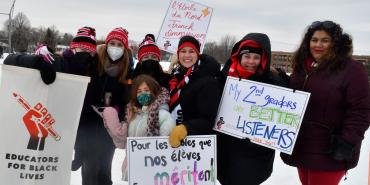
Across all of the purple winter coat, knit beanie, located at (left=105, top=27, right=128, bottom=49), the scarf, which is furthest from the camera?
knit beanie, located at (left=105, top=27, right=128, bottom=49)

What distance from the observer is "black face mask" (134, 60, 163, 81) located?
12.0 ft

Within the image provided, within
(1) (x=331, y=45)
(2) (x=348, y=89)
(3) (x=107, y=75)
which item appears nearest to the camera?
(2) (x=348, y=89)

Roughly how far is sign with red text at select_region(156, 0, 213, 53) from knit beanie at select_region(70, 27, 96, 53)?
281 centimetres

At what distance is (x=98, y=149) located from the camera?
12.2 feet

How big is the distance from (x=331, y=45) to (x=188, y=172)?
1581 millimetres

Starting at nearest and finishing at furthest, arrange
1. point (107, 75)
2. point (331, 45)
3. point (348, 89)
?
point (348, 89)
point (331, 45)
point (107, 75)

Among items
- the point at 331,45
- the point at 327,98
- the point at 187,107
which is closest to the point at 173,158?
the point at 187,107

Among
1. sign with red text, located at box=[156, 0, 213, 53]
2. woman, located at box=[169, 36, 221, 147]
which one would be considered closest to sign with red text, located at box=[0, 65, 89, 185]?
woman, located at box=[169, 36, 221, 147]

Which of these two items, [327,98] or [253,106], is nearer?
[327,98]

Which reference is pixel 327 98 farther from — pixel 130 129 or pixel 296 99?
pixel 130 129

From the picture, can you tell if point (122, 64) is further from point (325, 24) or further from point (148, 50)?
point (325, 24)

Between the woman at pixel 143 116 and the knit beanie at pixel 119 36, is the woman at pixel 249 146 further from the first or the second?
the knit beanie at pixel 119 36

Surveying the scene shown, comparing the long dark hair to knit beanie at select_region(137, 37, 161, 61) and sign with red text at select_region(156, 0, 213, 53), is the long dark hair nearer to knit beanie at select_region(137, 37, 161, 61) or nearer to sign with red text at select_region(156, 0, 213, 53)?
knit beanie at select_region(137, 37, 161, 61)

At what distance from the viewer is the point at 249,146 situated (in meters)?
3.10
